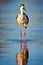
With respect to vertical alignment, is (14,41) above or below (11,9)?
below

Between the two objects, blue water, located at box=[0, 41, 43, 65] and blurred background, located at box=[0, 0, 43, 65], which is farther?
blurred background, located at box=[0, 0, 43, 65]

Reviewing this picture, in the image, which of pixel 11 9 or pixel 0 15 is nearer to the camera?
pixel 0 15

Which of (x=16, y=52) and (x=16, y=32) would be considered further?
(x=16, y=32)

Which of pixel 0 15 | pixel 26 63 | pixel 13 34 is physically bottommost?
pixel 26 63

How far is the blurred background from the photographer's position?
12.6ft

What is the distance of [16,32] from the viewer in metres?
5.02

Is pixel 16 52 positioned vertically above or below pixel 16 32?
below

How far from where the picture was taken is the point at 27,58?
3701 mm

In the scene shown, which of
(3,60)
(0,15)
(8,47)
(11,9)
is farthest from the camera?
(11,9)

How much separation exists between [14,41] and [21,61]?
0.97 metres

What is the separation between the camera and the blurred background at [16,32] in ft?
12.6

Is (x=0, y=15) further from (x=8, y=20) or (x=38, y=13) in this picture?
(x=38, y=13)

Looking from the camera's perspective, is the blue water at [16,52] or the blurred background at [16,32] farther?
the blurred background at [16,32]

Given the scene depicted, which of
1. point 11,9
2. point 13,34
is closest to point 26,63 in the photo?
point 13,34
